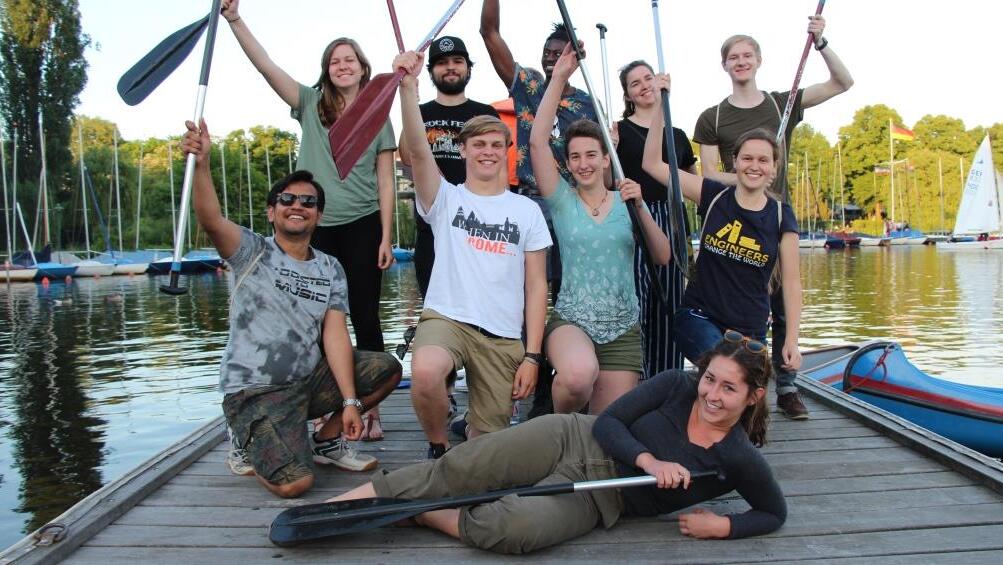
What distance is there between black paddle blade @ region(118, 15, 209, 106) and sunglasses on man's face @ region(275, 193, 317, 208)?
947 millimetres

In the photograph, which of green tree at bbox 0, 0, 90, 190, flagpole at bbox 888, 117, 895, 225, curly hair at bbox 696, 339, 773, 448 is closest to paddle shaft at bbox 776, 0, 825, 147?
curly hair at bbox 696, 339, 773, 448

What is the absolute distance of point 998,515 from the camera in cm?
373

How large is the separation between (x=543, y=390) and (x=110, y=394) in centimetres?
991

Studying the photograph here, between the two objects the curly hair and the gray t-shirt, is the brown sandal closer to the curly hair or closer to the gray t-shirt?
the gray t-shirt

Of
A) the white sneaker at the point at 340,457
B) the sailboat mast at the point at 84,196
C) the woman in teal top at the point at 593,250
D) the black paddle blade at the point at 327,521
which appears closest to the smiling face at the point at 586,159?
the woman in teal top at the point at 593,250

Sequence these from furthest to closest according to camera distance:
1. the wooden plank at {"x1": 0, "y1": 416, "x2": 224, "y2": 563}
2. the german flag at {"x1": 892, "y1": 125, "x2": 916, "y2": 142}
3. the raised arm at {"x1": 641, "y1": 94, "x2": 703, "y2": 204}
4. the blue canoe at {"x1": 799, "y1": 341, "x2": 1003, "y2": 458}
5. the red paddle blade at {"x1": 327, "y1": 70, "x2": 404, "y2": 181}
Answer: the german flag at {"x1": 892, "y1": 125, "x2": 916, "y2": 142}
the blue canoe at {"x1": 799, "y1": 341, "x2": 1003, "y2": 458}
the raised arm at {"x1": 641, "y1": 94, "x2": 703, "y2": 204}
the red paddle blade at {"x1": 327, "y1": 70, "x2": 404, "y2": 181}
the wooden plank at {"x1": 0, "y1": 416, "x2": 224, "y2": 563}

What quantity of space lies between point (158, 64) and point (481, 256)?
2.07 meters

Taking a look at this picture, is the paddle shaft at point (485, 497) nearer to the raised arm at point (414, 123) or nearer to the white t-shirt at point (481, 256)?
the white t-shirt at point (481, 256)

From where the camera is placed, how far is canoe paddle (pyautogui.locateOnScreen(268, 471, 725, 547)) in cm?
339

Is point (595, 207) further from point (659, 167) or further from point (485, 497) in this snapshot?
point (485, 497)

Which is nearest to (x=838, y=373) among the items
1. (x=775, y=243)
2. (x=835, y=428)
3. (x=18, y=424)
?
(x=835, y=428)

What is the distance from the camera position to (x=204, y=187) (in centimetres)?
391

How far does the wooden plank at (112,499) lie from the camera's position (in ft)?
10.6

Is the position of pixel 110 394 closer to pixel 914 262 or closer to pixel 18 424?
pixel 18 424
